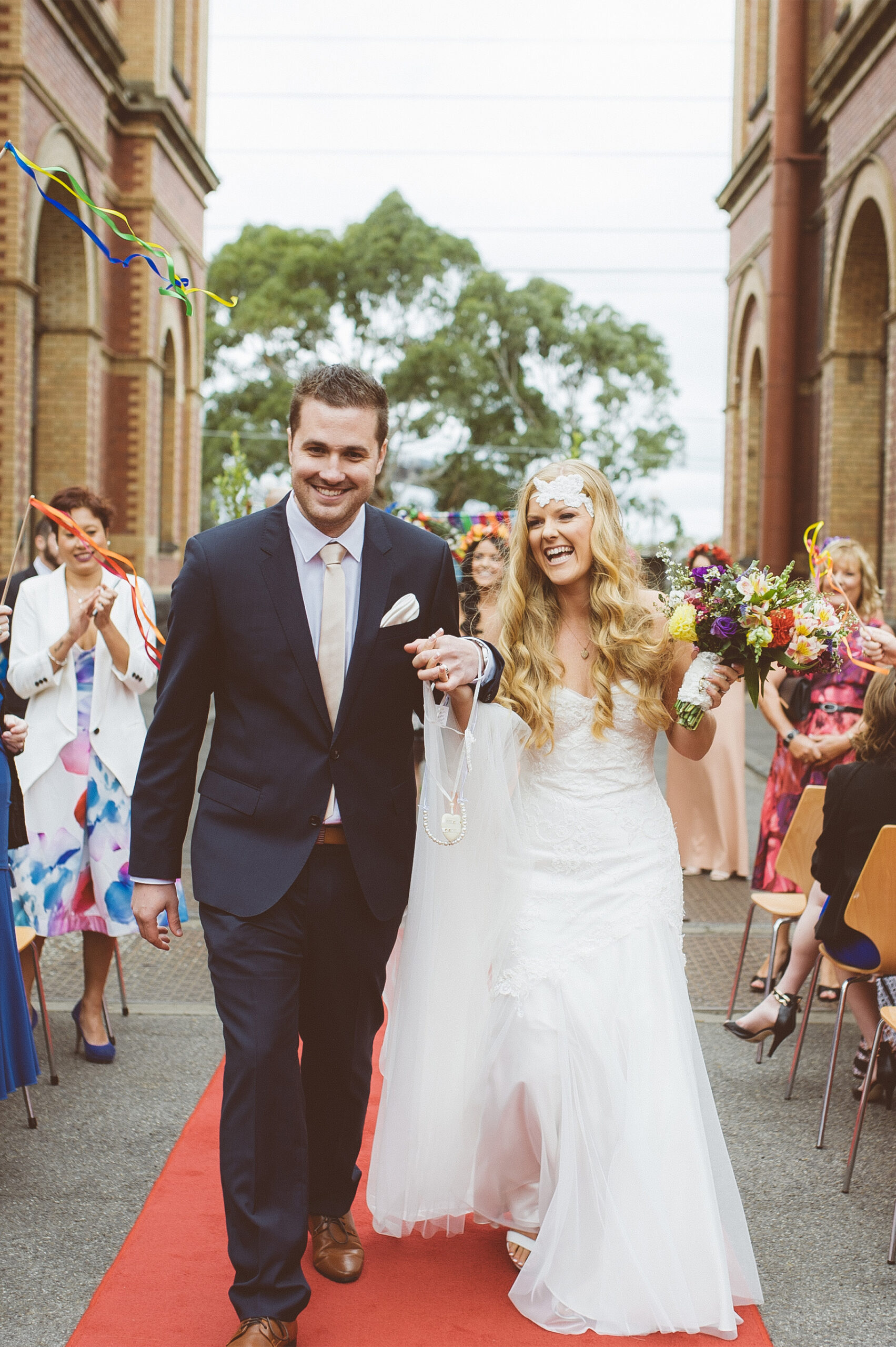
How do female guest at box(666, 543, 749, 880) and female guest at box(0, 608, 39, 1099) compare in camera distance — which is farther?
female guest at box(666, 543, 749, 880)

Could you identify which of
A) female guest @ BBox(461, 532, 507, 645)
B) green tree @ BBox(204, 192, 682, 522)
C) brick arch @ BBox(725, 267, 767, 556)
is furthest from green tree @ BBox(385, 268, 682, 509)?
female guest @ BBox(461, 532, 507, 645)

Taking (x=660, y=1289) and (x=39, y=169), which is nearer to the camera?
(x=660, y=1289)

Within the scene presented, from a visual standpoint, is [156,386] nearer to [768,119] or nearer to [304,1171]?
[768,119]

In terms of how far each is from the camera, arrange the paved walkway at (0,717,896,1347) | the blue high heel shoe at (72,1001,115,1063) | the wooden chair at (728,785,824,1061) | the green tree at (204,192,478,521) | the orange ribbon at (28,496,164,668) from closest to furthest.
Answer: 1. the paved walkway at (0,717,896,1347)
2. the orange ribbon at (28,496,164,668)
3. the blue high heel shoe at (72,1001,115,1063)
4. the wooden chair at (728,785,824,1061)
5. the green tree at (204,192,478,521)

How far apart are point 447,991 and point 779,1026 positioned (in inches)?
74.8

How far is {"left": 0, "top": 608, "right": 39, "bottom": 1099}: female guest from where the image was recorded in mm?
4086

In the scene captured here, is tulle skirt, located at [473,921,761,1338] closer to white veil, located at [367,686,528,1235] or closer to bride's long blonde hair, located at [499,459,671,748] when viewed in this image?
white veil, located at [367,686,528,1235]

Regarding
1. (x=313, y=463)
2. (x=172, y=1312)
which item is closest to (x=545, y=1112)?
(x=172, y=1312)

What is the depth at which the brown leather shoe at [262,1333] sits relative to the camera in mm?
2930

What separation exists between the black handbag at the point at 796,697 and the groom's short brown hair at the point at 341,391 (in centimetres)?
385

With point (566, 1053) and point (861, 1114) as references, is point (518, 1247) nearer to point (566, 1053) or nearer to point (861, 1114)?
point (566, 1053)

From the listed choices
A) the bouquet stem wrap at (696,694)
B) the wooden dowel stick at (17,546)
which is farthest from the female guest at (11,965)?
the bouquet stem wrap at (696,694)

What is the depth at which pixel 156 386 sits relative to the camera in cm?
1783

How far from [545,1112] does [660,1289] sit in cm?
49
